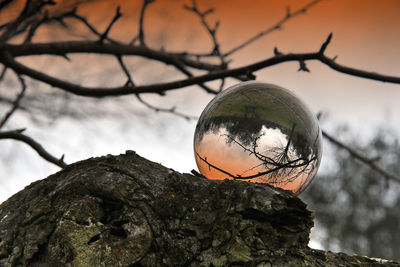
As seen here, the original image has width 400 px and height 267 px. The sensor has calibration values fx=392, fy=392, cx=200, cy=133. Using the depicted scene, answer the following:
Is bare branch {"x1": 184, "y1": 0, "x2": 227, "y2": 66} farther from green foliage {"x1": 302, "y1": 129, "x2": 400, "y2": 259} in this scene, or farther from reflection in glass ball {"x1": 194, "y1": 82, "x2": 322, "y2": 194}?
green foliage {"x1": 302, "y1": 129, "x2": 400, "y2": 259}

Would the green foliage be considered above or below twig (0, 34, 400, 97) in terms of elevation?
above

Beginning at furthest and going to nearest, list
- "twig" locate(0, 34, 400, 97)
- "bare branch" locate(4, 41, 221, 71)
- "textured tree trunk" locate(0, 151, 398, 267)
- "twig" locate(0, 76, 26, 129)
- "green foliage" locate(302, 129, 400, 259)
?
"green foliage" locate(302, 129, 400, 259) → "twig" locate(0, 76, 26, 129) → "bare branch" locate(4, 41, 221, 71) → "twig" locate(0, 34, 400, 97) → "textured tree trunk" locate(0, 151, 398, 267)

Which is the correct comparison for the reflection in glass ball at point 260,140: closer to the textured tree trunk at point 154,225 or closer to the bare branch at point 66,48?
the textured tree trunk at point 154,225

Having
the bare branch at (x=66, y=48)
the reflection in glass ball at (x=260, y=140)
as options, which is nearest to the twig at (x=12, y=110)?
the bare branch at (x=66, y=48)

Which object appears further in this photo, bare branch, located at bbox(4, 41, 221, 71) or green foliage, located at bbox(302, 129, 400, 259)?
green foliage, located at bbox(302, 129, 400, 259)

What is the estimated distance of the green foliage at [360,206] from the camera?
16.5 metres

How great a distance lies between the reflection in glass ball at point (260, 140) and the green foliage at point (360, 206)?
15475 mm

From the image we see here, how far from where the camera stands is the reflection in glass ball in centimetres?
158

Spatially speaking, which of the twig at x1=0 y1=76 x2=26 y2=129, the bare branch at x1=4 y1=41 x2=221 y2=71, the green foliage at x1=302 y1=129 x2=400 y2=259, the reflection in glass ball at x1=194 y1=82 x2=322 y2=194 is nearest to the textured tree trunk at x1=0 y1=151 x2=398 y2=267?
the reflection in glass ball at x1=194 y1=82 x2=322 y2=194

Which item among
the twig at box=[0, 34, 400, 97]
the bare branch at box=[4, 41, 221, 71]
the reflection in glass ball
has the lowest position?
the reflection in glass ball

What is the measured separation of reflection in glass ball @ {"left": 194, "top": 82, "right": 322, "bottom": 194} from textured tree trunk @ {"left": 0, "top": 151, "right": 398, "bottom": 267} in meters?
0.30

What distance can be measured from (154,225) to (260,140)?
23.6 inches

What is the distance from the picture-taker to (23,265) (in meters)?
1.15

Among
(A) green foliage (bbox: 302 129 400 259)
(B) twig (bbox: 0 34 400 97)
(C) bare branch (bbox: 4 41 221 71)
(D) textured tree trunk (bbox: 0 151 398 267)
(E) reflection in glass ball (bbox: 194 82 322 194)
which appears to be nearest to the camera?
(D) textured tree trunk (bbox: 0 151 398 267)
